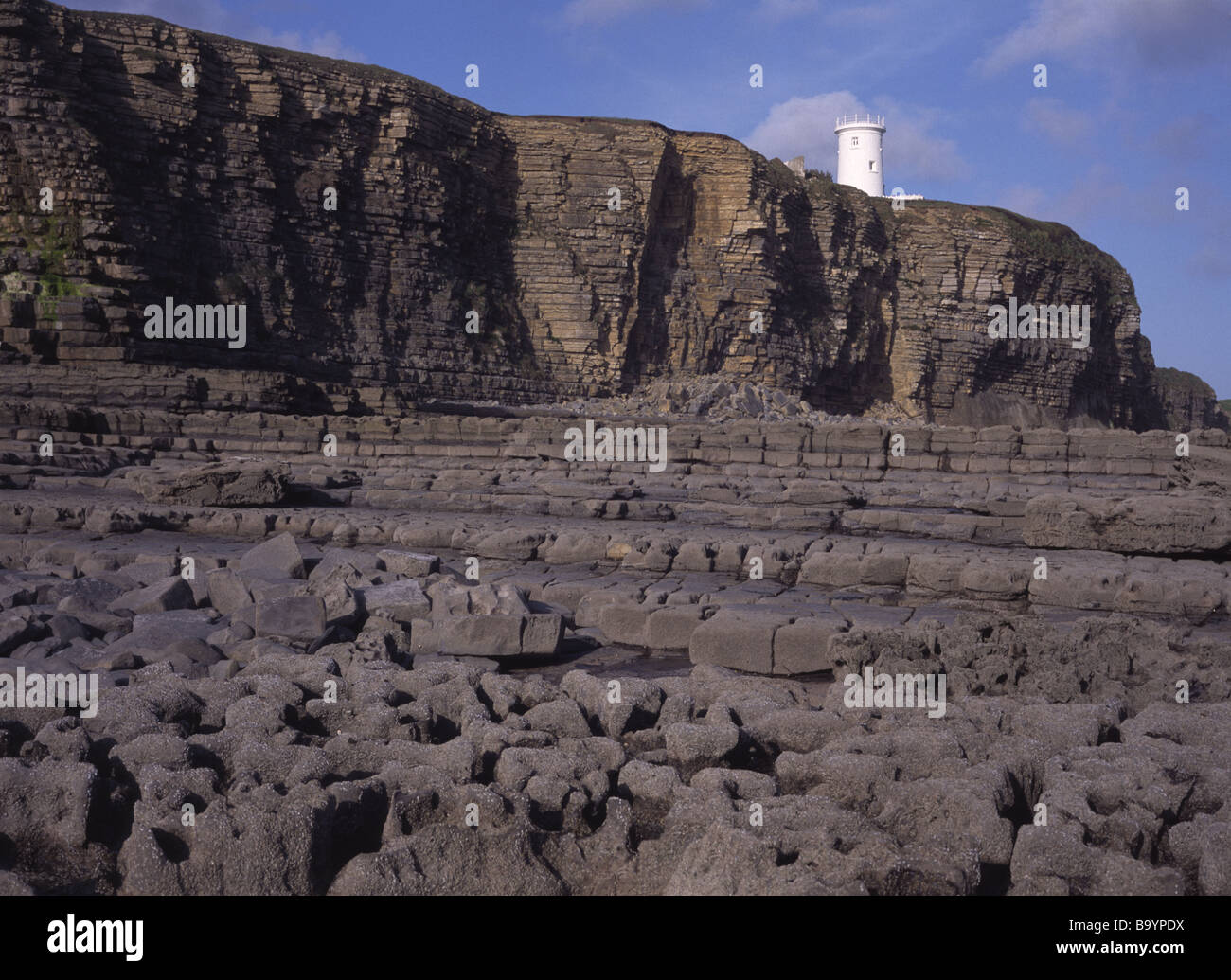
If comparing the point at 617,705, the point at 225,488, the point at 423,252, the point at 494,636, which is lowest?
the point at 617,705

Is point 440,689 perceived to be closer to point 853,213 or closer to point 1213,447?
point 1213,447

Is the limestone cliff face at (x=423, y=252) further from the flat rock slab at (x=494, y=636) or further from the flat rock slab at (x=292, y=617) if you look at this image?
the flat rock slab at (x=494, y=636)

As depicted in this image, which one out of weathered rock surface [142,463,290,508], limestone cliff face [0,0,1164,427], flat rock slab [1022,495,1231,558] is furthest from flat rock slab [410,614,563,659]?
A: limestone cliff face [0,0,1164,427]

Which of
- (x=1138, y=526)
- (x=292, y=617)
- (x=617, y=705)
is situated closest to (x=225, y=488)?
(x=292, y=617)

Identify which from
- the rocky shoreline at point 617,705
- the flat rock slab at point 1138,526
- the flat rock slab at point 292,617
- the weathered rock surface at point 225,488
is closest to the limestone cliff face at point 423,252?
the weathered rock surface at point 225,488

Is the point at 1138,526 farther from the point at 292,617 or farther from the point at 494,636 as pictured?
the point at 292,617

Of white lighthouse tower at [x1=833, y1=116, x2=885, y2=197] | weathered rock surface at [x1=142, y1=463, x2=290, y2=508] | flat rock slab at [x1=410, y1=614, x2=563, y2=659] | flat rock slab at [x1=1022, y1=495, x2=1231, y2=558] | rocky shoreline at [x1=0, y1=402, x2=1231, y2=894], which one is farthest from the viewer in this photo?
white lighthouse tower at [x1=833, y1=116, x2=885, y2=197]

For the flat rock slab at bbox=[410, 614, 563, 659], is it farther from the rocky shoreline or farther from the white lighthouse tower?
the white lighthouse tower
